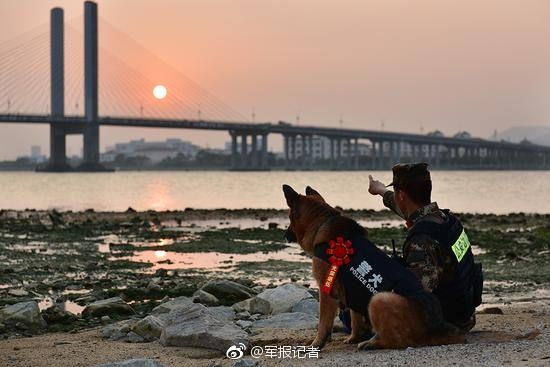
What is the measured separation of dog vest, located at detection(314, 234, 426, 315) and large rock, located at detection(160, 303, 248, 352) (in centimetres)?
130

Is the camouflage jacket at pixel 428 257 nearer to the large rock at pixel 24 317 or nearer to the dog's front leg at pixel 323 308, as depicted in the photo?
the dog's front leg at pixel 323 308

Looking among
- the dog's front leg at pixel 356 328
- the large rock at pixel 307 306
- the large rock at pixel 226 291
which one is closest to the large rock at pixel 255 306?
the large rock at pixel 307 306

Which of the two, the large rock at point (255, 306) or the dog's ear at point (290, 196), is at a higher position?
the dog's ear at point (290, 196)

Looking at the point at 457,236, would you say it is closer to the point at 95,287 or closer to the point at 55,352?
the point at 55,352

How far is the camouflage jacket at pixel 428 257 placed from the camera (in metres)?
4.54

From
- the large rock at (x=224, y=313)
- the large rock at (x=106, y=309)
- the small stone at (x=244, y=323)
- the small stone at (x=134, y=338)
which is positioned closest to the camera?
the small stone at (x=134, y=338)

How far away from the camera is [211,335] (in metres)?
5.82

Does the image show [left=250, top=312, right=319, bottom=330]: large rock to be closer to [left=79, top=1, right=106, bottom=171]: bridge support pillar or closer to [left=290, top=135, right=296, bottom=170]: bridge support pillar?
[left=79, top=1, right=106, bottom=171]: bridge support pillar

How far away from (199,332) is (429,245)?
2.15 m

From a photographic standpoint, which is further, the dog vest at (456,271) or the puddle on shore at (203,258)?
the puddle on shore at (203,258)

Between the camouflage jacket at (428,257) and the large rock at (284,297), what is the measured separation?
3.14 meters

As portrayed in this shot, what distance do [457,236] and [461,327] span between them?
0.68 meters

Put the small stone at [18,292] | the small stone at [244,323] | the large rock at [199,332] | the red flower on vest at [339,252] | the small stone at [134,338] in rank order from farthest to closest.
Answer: the small stone at [18,292]
the small stone at [244,323]
the small stone at [134,338]
the large rock at [199,332]
the red flower on vest at [339,252]

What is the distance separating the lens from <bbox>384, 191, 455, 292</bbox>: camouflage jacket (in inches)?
179
